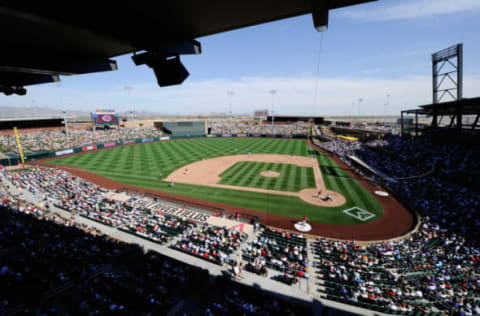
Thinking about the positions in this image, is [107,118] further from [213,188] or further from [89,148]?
[213,188]

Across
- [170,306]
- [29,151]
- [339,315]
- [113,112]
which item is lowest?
[339,315]

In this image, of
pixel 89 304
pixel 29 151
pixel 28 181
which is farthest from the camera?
pixel 29 151

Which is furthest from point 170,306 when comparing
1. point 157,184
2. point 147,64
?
point 157,184

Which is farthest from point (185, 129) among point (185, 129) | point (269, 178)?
point (269, 178)

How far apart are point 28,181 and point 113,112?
5566 centimetres

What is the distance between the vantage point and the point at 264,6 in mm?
2963

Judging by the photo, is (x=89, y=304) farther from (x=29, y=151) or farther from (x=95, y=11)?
(x=29, y=151)

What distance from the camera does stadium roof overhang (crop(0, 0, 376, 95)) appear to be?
2.94m

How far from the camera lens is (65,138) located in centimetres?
5831

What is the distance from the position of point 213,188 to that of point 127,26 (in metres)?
26.1

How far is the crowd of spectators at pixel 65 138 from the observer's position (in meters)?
49.1

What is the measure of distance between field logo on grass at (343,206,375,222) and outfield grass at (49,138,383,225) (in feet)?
1.76

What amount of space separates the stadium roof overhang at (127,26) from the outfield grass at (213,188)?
2004 centimetres

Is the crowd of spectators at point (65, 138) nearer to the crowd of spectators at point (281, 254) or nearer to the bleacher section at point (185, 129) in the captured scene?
the bleacher section at point (185, 129)
